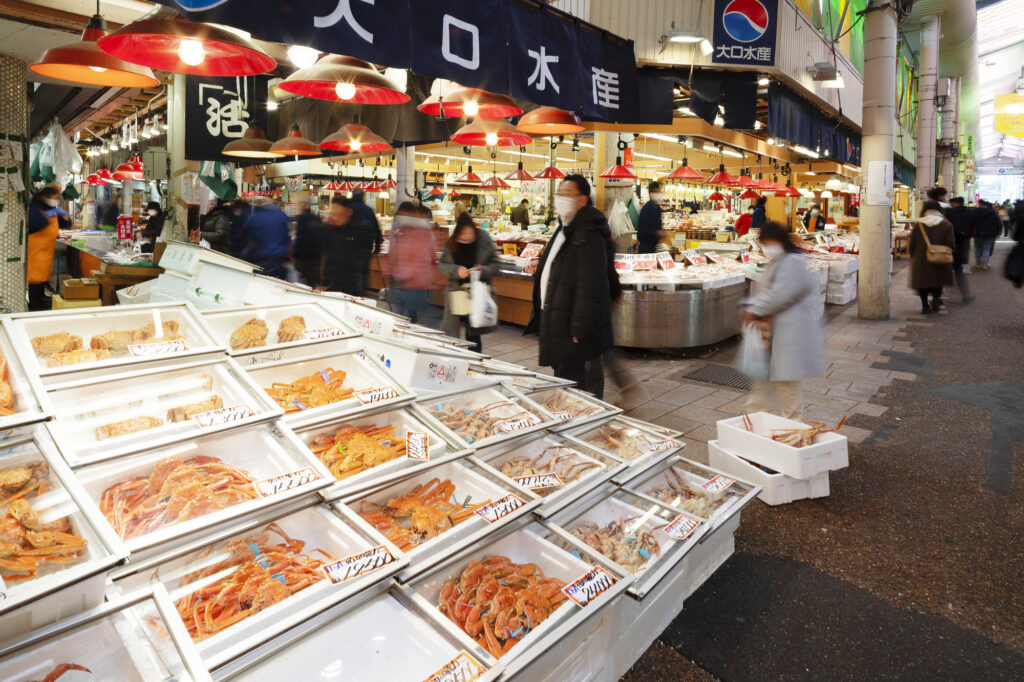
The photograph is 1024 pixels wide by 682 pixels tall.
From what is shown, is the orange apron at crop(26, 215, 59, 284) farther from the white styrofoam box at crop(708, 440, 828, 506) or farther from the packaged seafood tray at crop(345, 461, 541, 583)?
the white styrofoam box at crop(708, 440, 828, 506)

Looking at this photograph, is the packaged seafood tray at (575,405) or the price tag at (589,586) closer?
→ the price tag at (589,586)

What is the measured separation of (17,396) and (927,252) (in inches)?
485

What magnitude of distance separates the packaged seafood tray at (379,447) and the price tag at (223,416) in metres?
0.26

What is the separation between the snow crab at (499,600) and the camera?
2031 mm

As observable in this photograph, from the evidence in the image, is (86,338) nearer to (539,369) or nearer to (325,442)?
(325,442)

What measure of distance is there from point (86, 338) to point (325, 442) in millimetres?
1159

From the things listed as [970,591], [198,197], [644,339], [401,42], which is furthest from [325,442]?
[198,197]

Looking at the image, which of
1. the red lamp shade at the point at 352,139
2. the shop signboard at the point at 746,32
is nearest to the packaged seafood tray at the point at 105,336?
the red lamp shade at the point at 352,139

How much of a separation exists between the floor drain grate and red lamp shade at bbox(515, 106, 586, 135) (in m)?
3.22

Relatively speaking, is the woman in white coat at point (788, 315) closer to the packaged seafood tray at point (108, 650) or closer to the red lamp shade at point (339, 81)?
the red lamp shade at point (339, 81)

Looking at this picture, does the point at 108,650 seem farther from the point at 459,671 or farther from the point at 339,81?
the point at 339,81

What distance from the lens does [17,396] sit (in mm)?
2018

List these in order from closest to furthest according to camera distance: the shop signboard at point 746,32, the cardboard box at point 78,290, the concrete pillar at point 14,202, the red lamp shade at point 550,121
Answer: the red lamp shade at point 550,121
the concrete pillar at point 14,202
the cardboard box at point 78,290
the shop signboard at point 746,32

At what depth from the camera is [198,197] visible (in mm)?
9273
